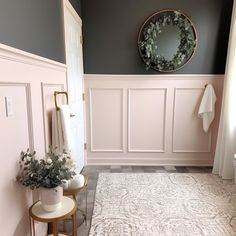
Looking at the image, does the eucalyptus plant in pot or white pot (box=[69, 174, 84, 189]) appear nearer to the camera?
the eucalyptus plant in pot

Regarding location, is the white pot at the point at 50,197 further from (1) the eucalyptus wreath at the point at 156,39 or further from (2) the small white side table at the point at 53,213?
(1) the eucalyptus wreath at the point at 156,39

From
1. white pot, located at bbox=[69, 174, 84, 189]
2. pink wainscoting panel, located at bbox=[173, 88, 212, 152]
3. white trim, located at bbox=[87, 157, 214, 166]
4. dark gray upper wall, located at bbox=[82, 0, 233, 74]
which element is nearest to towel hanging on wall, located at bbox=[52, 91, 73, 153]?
white pot, located at bbox=[69, 174, 84, 189]

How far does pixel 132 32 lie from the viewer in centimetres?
302

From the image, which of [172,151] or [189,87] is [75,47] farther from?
[172,151]

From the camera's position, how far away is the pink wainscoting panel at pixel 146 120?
3176mm

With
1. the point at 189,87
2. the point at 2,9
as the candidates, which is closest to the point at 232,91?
the point at 189,87

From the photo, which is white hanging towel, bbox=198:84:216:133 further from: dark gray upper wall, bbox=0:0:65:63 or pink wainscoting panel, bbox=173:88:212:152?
dark gray upper wall, bbox=0:0:65:63

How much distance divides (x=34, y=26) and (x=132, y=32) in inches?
70.3

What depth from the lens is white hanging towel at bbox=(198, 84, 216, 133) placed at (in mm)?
3070

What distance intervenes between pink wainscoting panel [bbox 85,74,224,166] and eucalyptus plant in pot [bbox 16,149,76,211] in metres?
1.92

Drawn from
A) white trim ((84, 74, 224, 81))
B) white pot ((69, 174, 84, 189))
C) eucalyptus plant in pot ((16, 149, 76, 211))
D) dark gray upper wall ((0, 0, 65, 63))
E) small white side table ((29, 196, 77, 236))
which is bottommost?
small white side table ((29, 196, 77, 236))

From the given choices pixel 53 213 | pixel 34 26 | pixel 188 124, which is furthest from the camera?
pixel 188 124

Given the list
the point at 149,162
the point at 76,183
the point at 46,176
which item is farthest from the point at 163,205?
the point at 46,176

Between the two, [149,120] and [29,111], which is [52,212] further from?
[149,120]
